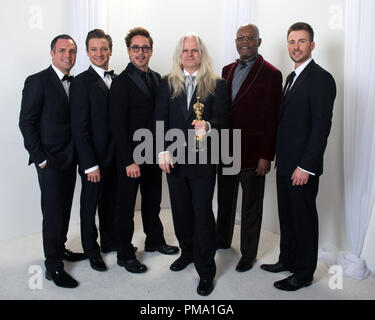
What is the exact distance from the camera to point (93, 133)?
10.3 ft

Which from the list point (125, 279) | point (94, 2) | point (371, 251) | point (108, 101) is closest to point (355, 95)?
point (371, 251)

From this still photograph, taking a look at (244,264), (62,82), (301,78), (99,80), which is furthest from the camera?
(244,264)

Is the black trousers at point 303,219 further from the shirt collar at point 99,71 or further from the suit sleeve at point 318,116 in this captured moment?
the shirt collar at point 99,71

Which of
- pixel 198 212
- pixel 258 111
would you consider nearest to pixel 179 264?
pixel 198 212

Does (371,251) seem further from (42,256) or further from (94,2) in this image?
(94,2)

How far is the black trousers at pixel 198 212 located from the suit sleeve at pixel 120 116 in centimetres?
41

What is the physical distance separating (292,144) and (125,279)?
1675 mm

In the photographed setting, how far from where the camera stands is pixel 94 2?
13.6ft

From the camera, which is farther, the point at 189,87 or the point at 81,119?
the point at 81,119

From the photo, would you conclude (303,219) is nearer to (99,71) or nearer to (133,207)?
(133,207)

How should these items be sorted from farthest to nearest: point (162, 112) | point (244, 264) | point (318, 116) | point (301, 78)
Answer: point (244, 264) → point (162, 112) → point (301, 78) → point (318, 116)

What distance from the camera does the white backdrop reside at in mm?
3582

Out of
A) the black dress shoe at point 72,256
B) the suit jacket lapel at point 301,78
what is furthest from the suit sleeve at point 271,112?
the black dress shoe at point 72,256

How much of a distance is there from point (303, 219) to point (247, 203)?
546 mm
